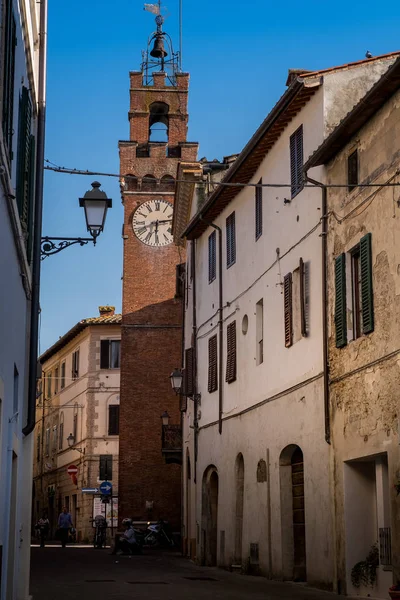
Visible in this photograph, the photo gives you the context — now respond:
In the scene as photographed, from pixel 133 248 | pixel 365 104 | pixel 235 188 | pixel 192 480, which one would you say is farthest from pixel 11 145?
pixel 133 248

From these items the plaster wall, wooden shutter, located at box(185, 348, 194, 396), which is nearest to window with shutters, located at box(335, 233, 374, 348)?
the plaster wall

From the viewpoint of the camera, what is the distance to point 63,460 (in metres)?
58.5

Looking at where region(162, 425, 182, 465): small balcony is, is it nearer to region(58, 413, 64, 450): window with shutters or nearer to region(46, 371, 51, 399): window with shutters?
region(58, 413, 64, 450): window with shutters

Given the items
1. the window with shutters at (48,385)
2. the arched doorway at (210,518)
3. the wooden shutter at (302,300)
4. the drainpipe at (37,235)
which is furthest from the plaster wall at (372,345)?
the window with shutters at (48,385)

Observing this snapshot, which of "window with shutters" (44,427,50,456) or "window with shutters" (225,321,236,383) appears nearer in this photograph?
"window with shutters" (225,321,236,383)

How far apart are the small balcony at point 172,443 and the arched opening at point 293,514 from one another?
1421cm

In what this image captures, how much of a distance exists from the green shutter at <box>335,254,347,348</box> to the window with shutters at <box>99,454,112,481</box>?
35.4 metres

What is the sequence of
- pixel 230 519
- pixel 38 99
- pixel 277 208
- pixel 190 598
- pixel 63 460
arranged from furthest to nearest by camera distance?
pixel 63 460 → pixel 230 519 → pixel 277 208 → pixel 190 598 → pixel 38 99

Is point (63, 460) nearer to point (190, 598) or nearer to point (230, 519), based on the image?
point (230, 519)

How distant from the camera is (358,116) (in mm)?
16672

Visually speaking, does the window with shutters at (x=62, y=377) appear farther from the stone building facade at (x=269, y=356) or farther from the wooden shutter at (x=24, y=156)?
the wooden shutter at (x=24, y=156)

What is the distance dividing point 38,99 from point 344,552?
8629 millimetres

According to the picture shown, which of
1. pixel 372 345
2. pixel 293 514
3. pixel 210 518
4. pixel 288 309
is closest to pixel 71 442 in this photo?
pixel 210 518

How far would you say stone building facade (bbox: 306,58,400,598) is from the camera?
51.0 feet
